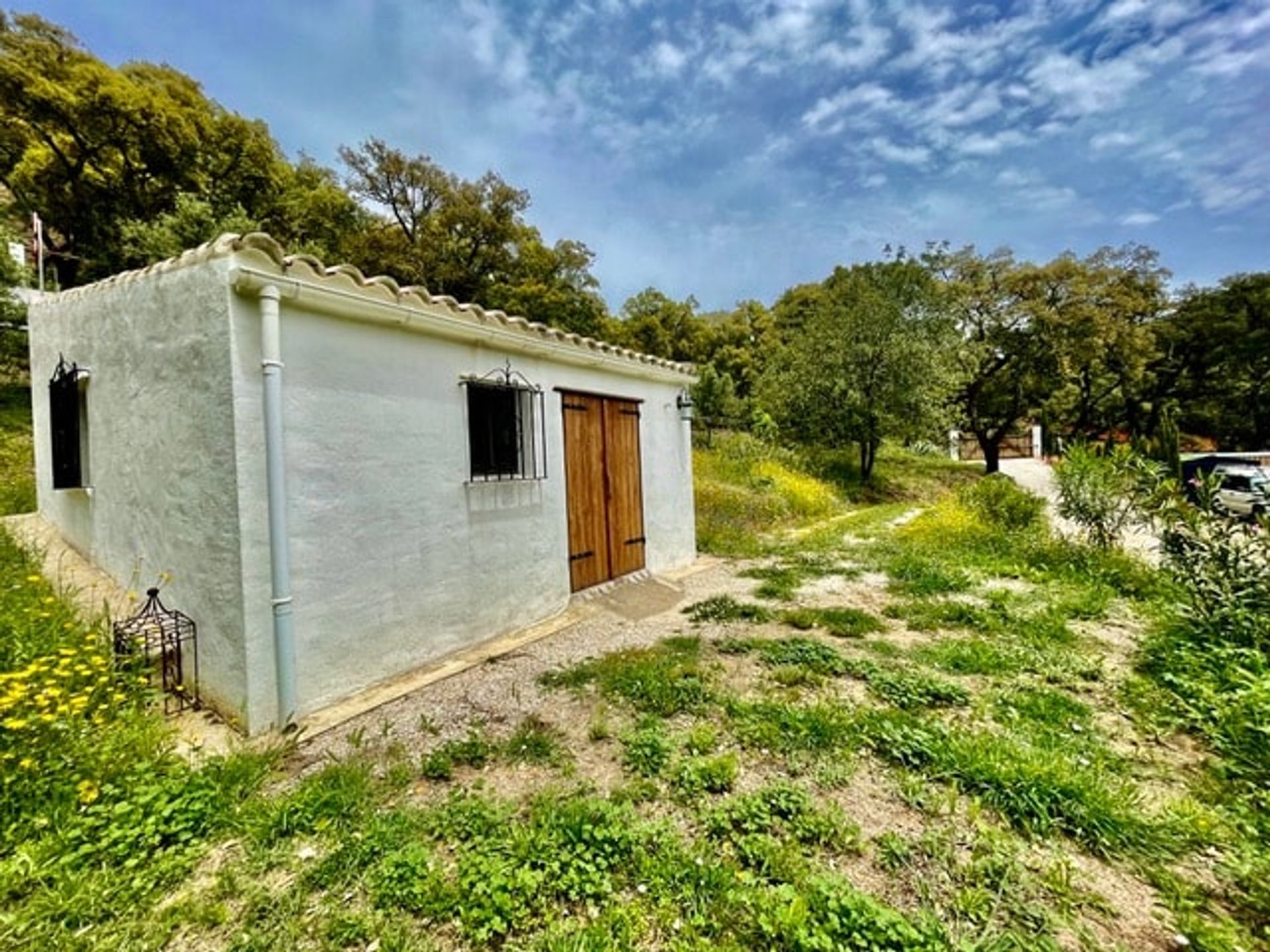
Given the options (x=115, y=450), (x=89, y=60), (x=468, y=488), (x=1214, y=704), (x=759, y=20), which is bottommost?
(x=1214, y=704)

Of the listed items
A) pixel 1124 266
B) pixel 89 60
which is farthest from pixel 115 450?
pixel 1124 266

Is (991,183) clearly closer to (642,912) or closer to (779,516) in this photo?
(779,516)

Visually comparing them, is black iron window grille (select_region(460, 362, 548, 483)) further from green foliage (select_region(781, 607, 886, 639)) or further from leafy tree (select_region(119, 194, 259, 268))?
leafy tree (select_region(119, 194, 259, 268))

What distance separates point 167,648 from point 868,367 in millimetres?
16404

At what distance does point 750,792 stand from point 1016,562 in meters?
6.12

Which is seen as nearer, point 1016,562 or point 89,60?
point 1016,562

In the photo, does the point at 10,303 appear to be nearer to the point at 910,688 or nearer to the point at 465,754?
the point at 465,754

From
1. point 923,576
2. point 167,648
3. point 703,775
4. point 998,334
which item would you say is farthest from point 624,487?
point 998,334

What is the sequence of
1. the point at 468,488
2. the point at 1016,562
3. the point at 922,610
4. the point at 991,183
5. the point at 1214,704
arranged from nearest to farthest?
the point at 1214,704, the point at 468,488, the point at 922,610, the point at 1016,562, the point at 991,183

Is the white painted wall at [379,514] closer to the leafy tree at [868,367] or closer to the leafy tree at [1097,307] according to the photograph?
the leafy tree at [868,367]

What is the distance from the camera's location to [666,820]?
215cm

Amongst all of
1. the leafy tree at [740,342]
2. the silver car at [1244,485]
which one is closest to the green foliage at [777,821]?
the silver car at [1244,485]

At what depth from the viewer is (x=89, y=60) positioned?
12758 millimetres

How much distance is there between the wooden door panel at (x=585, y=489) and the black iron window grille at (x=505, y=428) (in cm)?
44
